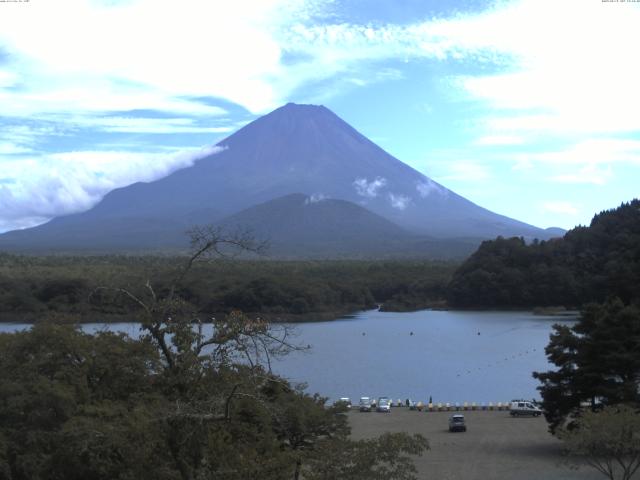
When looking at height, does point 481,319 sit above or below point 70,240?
below

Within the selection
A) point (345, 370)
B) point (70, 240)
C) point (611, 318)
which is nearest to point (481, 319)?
point (345, 370)

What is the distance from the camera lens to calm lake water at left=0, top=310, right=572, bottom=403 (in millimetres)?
23766

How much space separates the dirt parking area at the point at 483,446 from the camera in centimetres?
1227

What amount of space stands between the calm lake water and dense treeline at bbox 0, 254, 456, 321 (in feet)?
7.53

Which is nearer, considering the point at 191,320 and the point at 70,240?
the point at 191,320

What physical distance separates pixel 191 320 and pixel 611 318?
1041 centimetres

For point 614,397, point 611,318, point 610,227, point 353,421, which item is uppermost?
point 610,227

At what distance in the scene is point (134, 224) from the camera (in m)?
98.4

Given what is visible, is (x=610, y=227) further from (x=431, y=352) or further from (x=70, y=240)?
(x=70, y=240)

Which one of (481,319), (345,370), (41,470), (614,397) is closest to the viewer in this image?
(41,470)

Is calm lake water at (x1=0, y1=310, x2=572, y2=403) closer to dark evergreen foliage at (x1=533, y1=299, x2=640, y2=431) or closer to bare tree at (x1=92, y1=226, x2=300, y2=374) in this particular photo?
dark evergreen foliage at (x1=533, y1=299, x2=640, y2=431)

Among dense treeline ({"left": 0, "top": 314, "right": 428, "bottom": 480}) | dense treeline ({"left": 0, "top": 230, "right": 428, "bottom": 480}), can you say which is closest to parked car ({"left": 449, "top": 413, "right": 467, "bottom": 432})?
dense treeline ({"left": 0, "top": 314, "right": 428, "bottom": 480})

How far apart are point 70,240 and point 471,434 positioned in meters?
82.4

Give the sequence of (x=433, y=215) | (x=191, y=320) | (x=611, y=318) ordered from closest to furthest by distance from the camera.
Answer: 1. (x=191, y=320)
2. (x=611, y=318)
3. (x=433, y=215)
